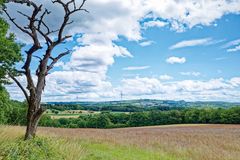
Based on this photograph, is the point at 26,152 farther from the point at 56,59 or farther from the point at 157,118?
the point at 157,118

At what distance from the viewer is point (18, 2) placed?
1870 centimetres

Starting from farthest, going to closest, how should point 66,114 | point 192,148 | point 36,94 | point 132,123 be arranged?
point 66,114 → point 132,123 → point 192,148 → point 36,94

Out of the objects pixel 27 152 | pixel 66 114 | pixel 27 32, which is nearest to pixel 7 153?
pixel 27 152

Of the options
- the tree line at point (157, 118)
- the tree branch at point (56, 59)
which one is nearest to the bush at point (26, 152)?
the tree branch at point (56, 59)

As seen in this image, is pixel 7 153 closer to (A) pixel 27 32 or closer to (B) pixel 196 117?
(A) pixel 27 32

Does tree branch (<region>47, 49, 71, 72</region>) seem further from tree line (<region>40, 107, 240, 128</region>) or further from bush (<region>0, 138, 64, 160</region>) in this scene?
tree line (<region>40, 107, 240, 128</region>)

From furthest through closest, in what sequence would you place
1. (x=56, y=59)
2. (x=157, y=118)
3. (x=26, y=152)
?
1. (x=157, y=118)
2. (x=56, y=59)
3. (x=26, y=152)

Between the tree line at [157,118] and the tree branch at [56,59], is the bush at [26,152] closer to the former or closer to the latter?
the tree branch at [56,59]

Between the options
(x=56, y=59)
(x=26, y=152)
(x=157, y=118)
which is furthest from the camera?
(x=157, y=118)

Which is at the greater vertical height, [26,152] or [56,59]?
[56,59]

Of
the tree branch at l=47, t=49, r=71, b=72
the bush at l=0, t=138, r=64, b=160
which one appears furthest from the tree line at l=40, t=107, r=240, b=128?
the bush at l=0, t=138, r=64, b=160

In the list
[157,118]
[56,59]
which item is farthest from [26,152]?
[157,118]

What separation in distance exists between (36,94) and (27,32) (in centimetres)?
297

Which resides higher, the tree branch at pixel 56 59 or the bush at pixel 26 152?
the tree branch at pixel 56 59
